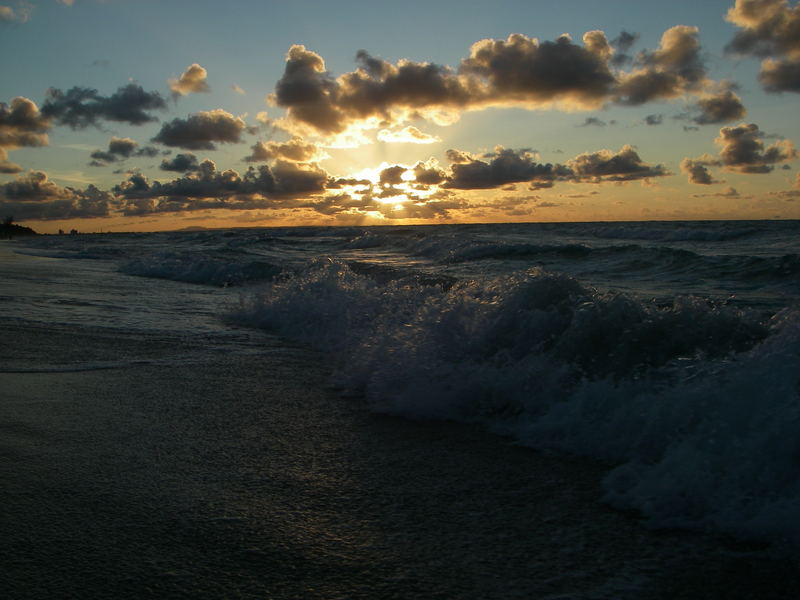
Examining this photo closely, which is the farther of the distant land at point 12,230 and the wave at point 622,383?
the distant land at point 12,230

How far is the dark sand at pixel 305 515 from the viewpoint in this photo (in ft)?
7.62

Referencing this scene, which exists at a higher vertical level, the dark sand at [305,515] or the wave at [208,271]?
the wave at [208,271]

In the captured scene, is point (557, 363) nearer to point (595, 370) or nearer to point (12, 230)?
point (595, 370)

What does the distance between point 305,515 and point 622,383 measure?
236cm

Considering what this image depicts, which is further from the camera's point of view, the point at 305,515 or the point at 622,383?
the point at 622,383

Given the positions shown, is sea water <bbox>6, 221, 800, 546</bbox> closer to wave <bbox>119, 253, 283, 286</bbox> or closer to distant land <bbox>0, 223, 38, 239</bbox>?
wave <bbox>119, 253, 283, 286</bbox>

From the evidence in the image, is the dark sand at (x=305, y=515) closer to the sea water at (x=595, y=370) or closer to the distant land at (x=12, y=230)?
the sea water at (x=595, y=370)

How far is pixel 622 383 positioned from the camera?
4.20 metres

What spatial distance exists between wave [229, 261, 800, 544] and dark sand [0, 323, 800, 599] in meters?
0.26

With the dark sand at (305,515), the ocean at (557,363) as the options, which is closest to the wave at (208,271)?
the ocean at (557,363)

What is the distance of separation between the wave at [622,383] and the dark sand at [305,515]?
257mm

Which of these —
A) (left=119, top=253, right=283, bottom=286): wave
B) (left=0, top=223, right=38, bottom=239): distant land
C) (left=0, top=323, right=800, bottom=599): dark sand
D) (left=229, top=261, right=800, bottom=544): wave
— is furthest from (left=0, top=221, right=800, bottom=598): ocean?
(left=0, top=223, right=38, bottom=239): distant land

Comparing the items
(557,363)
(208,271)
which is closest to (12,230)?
(208,271)

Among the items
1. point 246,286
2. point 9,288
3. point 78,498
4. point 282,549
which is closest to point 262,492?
point 282,549
